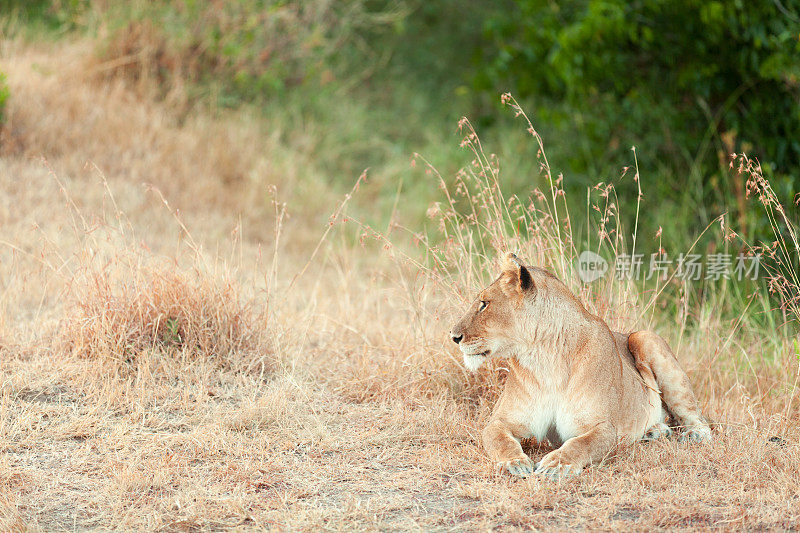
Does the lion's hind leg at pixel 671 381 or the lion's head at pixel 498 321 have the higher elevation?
the lion's head at pixel 498 321

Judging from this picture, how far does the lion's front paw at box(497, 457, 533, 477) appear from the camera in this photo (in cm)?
420

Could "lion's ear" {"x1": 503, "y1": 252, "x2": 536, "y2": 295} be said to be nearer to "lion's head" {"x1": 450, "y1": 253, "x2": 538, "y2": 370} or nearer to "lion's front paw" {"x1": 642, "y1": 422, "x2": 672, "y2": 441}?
"lion's head" {"x1": 450, "y1": 253, "x2": 538, "y2": 370}

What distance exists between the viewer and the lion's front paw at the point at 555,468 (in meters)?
4.16

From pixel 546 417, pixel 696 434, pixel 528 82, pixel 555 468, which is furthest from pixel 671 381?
pixel 528 82

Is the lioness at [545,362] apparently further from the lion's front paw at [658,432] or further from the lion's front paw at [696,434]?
the lion's front paw at [696,434]

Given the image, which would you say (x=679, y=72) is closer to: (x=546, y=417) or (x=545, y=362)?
(x=545, y=362)

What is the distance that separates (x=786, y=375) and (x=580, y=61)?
512 cm

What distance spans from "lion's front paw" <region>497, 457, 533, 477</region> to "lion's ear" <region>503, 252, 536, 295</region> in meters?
0.79

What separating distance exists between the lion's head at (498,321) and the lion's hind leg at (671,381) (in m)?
0.92

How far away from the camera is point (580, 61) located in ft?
32.8

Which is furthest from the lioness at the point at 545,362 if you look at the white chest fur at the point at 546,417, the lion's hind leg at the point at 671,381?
the lion's hind leg at the point at 671,381

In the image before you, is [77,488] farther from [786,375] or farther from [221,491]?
[786,375]

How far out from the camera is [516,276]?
447cm

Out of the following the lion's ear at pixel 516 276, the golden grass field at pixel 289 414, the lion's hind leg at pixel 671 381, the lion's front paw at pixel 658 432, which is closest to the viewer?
the golden grass field at pixel 289 414
